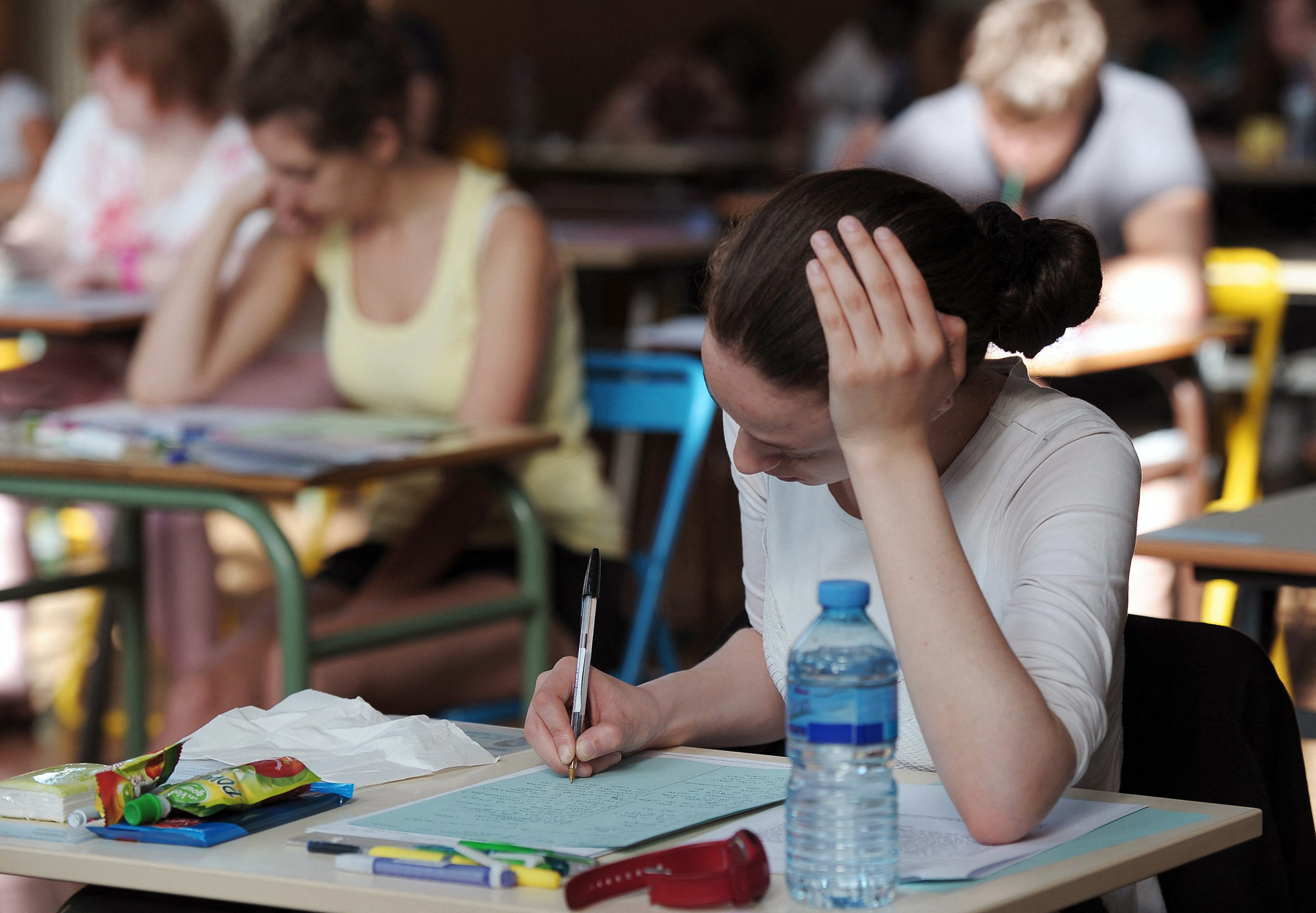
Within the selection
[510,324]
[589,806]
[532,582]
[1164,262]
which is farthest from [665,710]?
[1164,262]

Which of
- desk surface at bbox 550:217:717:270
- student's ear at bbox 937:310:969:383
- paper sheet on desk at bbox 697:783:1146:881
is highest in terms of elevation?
student's ear at bbox 937:310:969:383

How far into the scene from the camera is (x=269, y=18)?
8.82ft

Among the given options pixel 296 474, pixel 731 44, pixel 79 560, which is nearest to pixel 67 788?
pixel 296 474

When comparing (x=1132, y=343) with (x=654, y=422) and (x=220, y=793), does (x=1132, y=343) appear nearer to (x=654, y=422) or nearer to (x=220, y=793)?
(x=654, y=422)

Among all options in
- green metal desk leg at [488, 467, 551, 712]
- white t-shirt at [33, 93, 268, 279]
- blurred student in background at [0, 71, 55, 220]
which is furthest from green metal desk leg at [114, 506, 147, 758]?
blurred student in background at [0, 71, 55, 220]

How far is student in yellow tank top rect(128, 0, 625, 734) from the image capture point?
8.14 ft

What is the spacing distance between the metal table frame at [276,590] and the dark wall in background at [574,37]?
28.2 ft

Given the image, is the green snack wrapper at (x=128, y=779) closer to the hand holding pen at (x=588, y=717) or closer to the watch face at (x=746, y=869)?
the hand holding pen at (x=588, y=717)

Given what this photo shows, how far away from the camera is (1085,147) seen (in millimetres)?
3635

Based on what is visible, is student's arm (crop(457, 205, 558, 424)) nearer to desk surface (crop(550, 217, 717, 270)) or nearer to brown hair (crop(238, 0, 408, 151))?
brown hair (crop(238, 0, 408, 151))

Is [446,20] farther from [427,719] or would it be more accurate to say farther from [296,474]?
[427,719]

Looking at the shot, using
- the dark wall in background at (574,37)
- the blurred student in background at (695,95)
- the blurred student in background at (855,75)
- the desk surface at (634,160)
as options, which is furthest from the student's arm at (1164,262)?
the dark wall in background at (574,37)

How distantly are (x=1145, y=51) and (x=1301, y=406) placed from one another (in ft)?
13.1

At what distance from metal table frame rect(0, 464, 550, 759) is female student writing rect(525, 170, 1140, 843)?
852 millimetres
